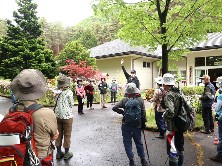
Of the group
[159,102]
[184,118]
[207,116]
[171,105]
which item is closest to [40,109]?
[171,105]

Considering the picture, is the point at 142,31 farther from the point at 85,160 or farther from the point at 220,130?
the point at 85,160

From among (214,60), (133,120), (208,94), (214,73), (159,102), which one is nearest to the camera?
(133,120)

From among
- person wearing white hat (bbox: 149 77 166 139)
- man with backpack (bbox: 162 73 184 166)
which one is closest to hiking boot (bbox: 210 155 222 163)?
man with backpack (bbox: 162 73 184 166)

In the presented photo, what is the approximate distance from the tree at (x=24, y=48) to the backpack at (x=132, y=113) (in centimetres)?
1553

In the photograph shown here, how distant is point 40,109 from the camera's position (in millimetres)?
2816

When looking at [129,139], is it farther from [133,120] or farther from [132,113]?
[132,113]

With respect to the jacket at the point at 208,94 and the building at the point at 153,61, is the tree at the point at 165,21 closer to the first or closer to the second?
the jacket at the point at 208,94

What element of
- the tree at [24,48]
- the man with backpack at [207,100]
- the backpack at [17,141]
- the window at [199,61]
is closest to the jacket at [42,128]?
the backpack at [17,141]

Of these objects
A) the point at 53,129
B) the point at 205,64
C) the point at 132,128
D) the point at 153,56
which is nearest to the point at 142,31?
the point at 132,128

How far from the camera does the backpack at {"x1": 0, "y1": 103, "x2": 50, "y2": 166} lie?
96.3 inches

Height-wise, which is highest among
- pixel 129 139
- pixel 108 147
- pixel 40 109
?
pixel 40 109

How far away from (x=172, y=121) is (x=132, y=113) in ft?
2.86

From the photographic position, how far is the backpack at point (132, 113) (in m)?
5.38

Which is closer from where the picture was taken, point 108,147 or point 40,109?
point 40,109
